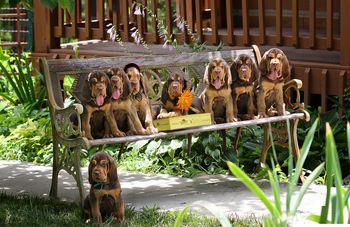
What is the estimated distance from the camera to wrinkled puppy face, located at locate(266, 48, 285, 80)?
7.85 m

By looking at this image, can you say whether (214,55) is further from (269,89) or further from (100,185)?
(100,185)

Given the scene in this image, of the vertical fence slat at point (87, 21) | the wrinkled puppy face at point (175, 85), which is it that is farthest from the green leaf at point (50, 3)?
the vertical fence slat at point (87, 21)

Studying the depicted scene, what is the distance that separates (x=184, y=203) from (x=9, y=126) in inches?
137

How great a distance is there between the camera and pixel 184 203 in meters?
7.44

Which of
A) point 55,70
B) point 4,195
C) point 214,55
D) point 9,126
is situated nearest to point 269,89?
point 214,55

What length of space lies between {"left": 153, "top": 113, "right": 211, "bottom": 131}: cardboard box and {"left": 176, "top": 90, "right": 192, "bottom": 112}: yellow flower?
114 millimetres

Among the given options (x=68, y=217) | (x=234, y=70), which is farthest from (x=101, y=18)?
(x=68, y=217)

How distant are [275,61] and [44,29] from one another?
430cm

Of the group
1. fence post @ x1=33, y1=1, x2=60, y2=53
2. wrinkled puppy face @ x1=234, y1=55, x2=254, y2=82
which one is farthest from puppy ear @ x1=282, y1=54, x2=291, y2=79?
fence post @ x1=33, y1=1, x2=60, y2=53

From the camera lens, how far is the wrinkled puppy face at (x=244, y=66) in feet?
25.7

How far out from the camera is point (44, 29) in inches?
452

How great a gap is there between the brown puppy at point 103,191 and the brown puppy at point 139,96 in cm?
82

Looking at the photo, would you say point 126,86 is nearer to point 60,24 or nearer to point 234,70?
point 234,70

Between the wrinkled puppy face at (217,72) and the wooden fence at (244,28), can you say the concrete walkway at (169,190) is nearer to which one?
the wrinkled puppy face at (217,72)
